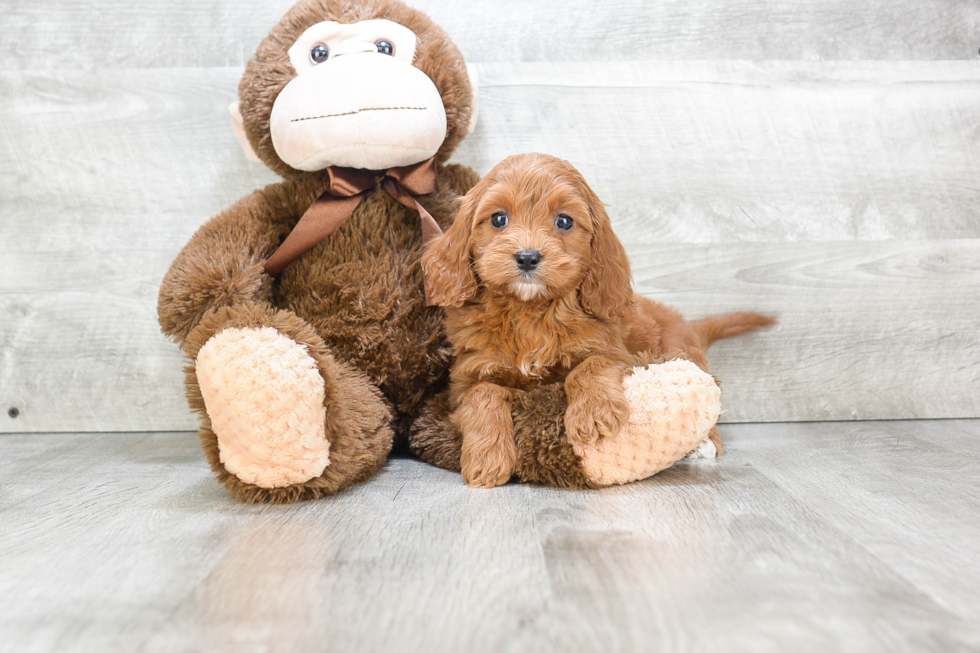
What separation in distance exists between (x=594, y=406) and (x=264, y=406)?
50cm

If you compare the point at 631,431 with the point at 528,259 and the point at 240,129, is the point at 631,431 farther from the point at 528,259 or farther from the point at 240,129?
the point at 240,129

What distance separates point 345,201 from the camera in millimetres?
1424

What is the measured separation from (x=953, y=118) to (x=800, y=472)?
3.29ft

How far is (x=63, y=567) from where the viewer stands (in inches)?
35.7

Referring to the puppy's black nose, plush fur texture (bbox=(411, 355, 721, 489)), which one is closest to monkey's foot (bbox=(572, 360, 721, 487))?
plush fur texture (bbox=(411, 355, 721, 489))

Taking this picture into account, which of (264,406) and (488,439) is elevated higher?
(264,406)

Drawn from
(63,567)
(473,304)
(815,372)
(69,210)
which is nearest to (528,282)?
(473,304)

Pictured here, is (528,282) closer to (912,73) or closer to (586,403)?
(586,403)

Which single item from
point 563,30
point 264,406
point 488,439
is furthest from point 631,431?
point 563,30

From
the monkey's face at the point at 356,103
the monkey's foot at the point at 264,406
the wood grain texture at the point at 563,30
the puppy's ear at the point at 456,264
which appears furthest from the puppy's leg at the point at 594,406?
the wood grain texture at the point at 563,30

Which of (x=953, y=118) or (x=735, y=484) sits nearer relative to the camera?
(x=735, y=484)

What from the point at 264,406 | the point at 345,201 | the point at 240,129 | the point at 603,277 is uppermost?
the point at 240,129

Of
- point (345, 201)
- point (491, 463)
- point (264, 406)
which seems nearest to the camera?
point (264, 406)

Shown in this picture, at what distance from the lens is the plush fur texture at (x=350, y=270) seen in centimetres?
130
